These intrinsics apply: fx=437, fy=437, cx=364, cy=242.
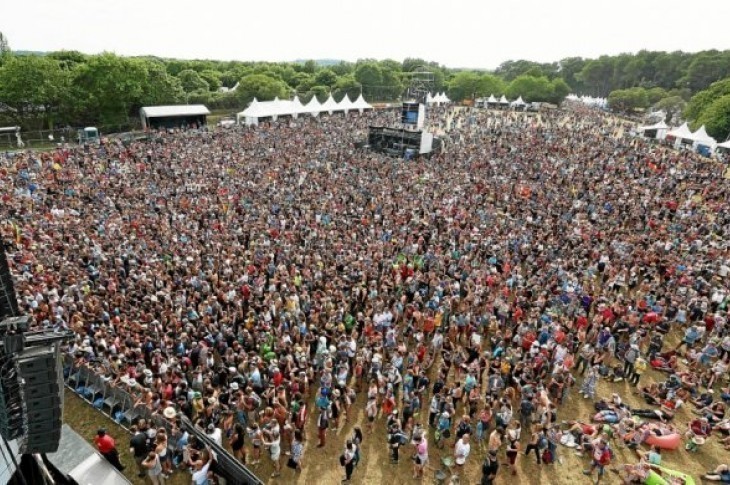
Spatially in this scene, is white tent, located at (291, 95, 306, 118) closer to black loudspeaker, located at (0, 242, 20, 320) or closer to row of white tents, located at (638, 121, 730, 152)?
row of white tents, located at (638, 121, 730, 152)

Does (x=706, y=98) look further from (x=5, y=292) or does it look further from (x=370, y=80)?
(x=5, y=292)

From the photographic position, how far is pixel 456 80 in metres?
88.7

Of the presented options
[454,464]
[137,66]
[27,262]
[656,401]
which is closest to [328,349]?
[454,464]

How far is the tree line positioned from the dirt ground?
34.2 m

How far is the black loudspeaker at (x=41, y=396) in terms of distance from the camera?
13.9ft

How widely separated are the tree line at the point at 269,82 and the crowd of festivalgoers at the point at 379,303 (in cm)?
1400

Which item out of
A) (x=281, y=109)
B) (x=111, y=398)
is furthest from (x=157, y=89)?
(x=111, y=398)

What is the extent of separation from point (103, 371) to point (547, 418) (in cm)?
944

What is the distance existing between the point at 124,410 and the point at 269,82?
56.0 metres

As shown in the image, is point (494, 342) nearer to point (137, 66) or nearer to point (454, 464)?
point (454, 464)

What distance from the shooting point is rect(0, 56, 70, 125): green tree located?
108 feet

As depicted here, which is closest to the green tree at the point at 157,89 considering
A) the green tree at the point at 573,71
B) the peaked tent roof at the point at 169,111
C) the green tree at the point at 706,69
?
the peaked tent roof at the point at 169,111

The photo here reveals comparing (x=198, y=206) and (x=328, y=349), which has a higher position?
(x=198, y=206)

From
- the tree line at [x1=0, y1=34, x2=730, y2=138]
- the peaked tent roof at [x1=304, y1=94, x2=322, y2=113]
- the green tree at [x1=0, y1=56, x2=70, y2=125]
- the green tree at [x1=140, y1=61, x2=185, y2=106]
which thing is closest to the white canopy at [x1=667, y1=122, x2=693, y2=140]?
the tree line at [x1=0, y1=34, x2=730, y2=138]
